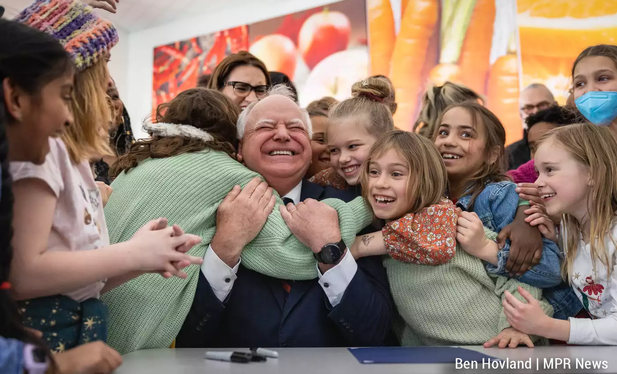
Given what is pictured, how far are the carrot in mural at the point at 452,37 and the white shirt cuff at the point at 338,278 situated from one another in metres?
3.74

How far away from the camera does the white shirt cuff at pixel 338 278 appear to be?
1920 mm

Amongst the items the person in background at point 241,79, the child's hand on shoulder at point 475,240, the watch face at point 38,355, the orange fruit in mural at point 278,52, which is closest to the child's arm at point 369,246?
the child's hand on shoulder at point 475,240

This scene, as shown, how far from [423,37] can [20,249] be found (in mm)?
4913

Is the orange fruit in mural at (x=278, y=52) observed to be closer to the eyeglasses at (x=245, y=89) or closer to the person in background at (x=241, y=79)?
the person in background at (x=241, y=79)

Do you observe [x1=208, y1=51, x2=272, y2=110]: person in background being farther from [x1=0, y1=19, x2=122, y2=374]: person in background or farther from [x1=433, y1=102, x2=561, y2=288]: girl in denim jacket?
[x1=0, y1=19, x2=122, y2=374]: person in background

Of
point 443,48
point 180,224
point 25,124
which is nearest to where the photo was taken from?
point 25,124

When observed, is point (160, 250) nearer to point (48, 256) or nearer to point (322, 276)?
point (48, 256)

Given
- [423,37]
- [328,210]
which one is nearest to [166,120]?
[328,210]

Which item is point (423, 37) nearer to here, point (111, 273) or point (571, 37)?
point (571, 37)

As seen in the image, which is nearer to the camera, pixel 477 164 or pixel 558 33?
pixel 477 164

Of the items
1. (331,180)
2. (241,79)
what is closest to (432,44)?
(241,79)

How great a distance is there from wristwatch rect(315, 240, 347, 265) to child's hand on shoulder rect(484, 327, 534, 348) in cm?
55

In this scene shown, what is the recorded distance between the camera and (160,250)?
128 cm

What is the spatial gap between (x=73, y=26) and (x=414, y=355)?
1.23 metres
